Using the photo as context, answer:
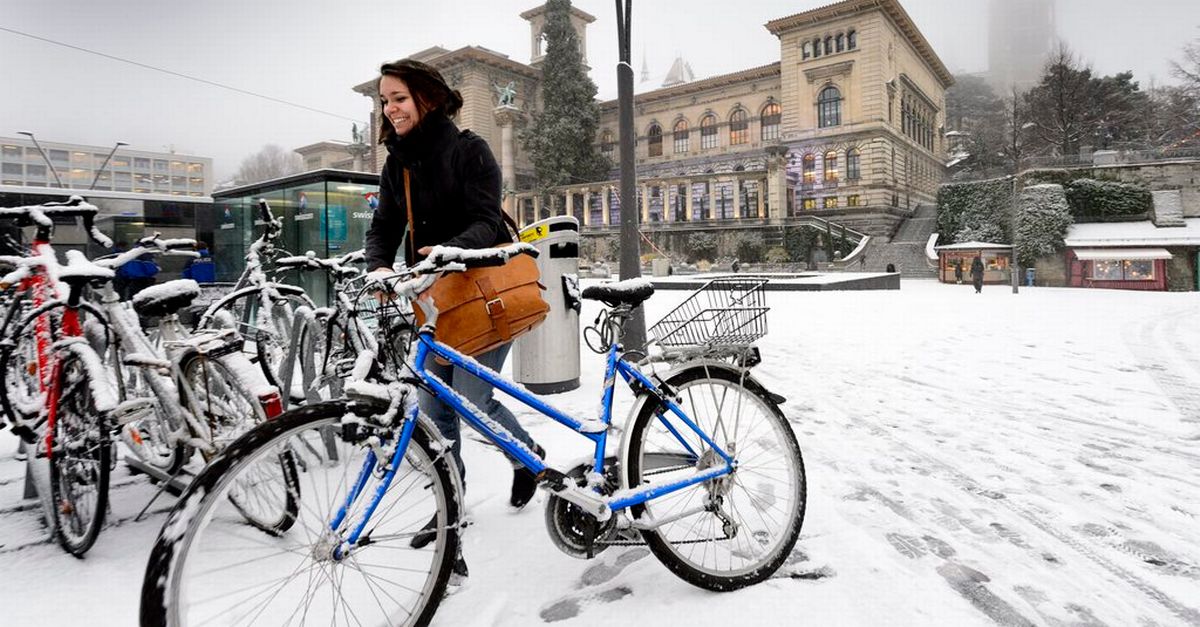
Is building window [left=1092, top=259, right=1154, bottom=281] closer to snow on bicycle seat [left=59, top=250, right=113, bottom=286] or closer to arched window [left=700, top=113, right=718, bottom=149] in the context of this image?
arched window [left=700, top=113, right=718, bottom=149]

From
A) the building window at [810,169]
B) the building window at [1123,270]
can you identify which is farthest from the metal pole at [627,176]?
the building window at [810,169]

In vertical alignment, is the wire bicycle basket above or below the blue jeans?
above

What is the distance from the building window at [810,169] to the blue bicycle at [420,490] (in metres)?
41.3

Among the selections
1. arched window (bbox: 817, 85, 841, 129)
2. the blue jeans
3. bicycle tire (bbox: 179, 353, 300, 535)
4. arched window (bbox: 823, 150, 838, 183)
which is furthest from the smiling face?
arched window (bbox: 817, 85, 841, 129)

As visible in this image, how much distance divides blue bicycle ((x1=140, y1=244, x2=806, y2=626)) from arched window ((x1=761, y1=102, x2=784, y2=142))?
4643 cm

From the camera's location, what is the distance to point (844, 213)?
37.8 m

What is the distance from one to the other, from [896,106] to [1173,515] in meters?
43.6

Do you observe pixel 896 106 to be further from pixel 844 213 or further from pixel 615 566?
pixel 615 566

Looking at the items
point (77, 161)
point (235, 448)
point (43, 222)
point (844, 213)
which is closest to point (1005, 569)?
point (235, 448)

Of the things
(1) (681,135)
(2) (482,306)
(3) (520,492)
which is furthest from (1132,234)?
(2) (482,306)

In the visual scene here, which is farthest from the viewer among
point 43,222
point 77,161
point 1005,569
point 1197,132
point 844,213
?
point 77,161

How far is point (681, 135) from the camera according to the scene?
49.9 metres

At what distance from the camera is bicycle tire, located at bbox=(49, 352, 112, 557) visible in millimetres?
2594

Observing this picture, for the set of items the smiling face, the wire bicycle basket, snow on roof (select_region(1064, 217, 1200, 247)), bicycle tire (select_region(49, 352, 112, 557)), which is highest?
snow on roof (select_region(1064, 217, 1200, 247))
